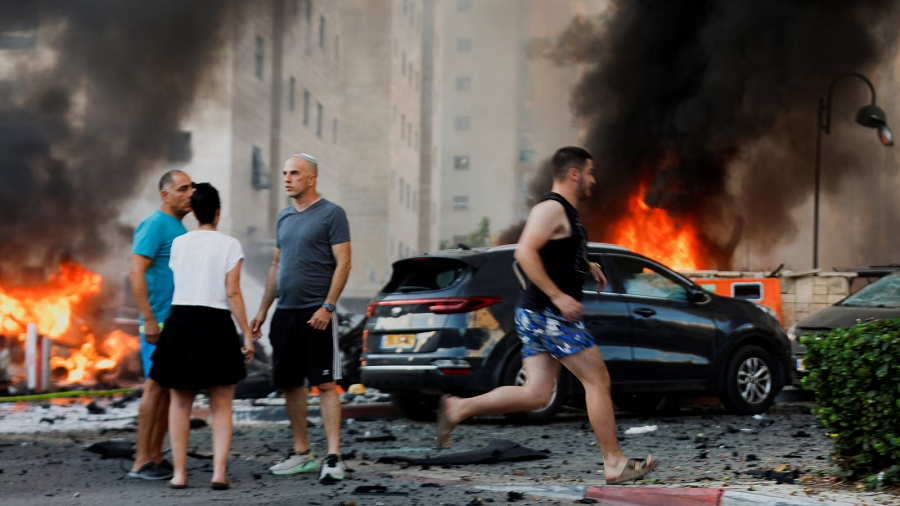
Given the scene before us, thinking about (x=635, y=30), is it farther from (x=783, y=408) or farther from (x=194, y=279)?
(x=194, y=279)

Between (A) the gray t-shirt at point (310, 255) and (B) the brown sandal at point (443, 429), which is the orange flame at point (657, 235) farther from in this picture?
(B) the brown sandal at point (443, 429)

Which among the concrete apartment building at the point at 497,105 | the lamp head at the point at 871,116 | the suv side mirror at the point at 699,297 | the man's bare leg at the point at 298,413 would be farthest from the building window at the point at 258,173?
the man's bare leg at the point at 298,413

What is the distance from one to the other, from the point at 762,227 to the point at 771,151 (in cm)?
327

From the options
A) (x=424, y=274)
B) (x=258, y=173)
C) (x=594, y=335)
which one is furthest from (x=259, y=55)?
(x=594, y=335)

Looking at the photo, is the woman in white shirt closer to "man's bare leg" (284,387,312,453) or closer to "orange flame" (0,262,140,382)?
"man's bare leg" (284,387,312,453)

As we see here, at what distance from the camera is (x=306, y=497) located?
17.8 ft

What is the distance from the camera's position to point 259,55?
28.7 meters

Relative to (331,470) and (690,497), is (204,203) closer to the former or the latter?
(331,470)

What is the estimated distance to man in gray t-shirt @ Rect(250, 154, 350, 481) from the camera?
6.28 m

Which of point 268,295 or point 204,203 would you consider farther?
point 268,295

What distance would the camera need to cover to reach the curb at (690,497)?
4.74 metres

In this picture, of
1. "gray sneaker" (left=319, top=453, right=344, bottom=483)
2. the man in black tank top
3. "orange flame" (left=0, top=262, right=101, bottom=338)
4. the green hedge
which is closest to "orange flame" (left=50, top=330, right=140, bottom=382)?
"orange flame" (left=0, top=262, right=101, bottom=338)

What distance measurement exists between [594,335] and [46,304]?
43.0 ft

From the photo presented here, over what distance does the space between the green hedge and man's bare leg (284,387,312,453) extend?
287 centimetres
